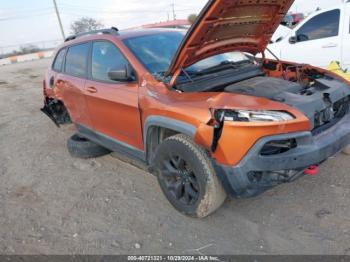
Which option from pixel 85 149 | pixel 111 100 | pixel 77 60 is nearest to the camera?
pixel 111 100

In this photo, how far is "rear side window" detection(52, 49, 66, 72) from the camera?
538 centimetres

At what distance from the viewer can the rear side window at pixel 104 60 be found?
3871 mm

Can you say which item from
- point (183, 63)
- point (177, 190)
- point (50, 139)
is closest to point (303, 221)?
point (177, 190)

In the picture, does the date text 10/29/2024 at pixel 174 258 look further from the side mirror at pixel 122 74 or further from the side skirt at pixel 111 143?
the side mirror at pixel 122 74

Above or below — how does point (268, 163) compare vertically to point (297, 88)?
below

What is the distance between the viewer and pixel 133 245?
10.0ft

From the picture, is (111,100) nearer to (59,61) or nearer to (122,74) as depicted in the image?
(122,74)

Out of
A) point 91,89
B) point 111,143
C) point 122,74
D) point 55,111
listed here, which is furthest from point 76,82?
point 55,111

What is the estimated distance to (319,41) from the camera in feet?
22.6

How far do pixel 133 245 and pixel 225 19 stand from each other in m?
2.21

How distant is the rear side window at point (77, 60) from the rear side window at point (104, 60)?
0.24 meters

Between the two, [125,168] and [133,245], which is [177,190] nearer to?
[133,245]

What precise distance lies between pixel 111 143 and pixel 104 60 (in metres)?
1.03

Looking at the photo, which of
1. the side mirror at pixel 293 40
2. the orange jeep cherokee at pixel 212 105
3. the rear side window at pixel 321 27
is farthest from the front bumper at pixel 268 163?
the side mirror at pixel 293 40
